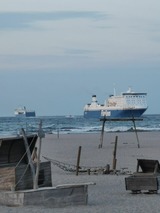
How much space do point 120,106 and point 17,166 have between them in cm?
10525

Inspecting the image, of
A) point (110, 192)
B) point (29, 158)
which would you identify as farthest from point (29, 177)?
point (110, 192)

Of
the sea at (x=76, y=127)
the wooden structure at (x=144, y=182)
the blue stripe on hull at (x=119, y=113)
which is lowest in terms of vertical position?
the wooden structure at (x=144, y=182)

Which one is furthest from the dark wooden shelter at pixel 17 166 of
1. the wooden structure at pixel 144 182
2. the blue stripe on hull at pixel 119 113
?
the blue stripe on hull at pixel 119 113

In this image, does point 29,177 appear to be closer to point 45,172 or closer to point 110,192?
point 45,172

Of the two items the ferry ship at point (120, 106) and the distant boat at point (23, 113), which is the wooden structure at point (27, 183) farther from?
the distant boat at point (23, 113)

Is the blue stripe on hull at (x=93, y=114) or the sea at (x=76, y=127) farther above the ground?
the blue stripe on hull at (x=93, y=114)

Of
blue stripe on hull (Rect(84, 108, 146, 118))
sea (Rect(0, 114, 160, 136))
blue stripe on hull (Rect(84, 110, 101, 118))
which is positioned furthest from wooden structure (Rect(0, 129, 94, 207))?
blue stripe on hull (Rect(84, 110, 101, 118))

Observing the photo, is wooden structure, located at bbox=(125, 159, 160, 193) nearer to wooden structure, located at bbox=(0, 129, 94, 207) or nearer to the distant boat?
wooden structure, located at bbox=(0, 129, 94, 207)

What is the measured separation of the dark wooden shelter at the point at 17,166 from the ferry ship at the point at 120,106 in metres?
99.8

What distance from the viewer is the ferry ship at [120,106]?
12238 cm

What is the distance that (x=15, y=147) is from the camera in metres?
19.0

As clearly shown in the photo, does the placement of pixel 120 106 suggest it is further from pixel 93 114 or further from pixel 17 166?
pixel 17 166

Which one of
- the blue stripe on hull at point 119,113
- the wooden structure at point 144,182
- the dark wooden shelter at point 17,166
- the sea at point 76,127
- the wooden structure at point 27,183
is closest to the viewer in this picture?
the wooden structure at point 27,183

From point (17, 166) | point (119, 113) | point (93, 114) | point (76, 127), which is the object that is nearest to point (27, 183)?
point (17, 166)
